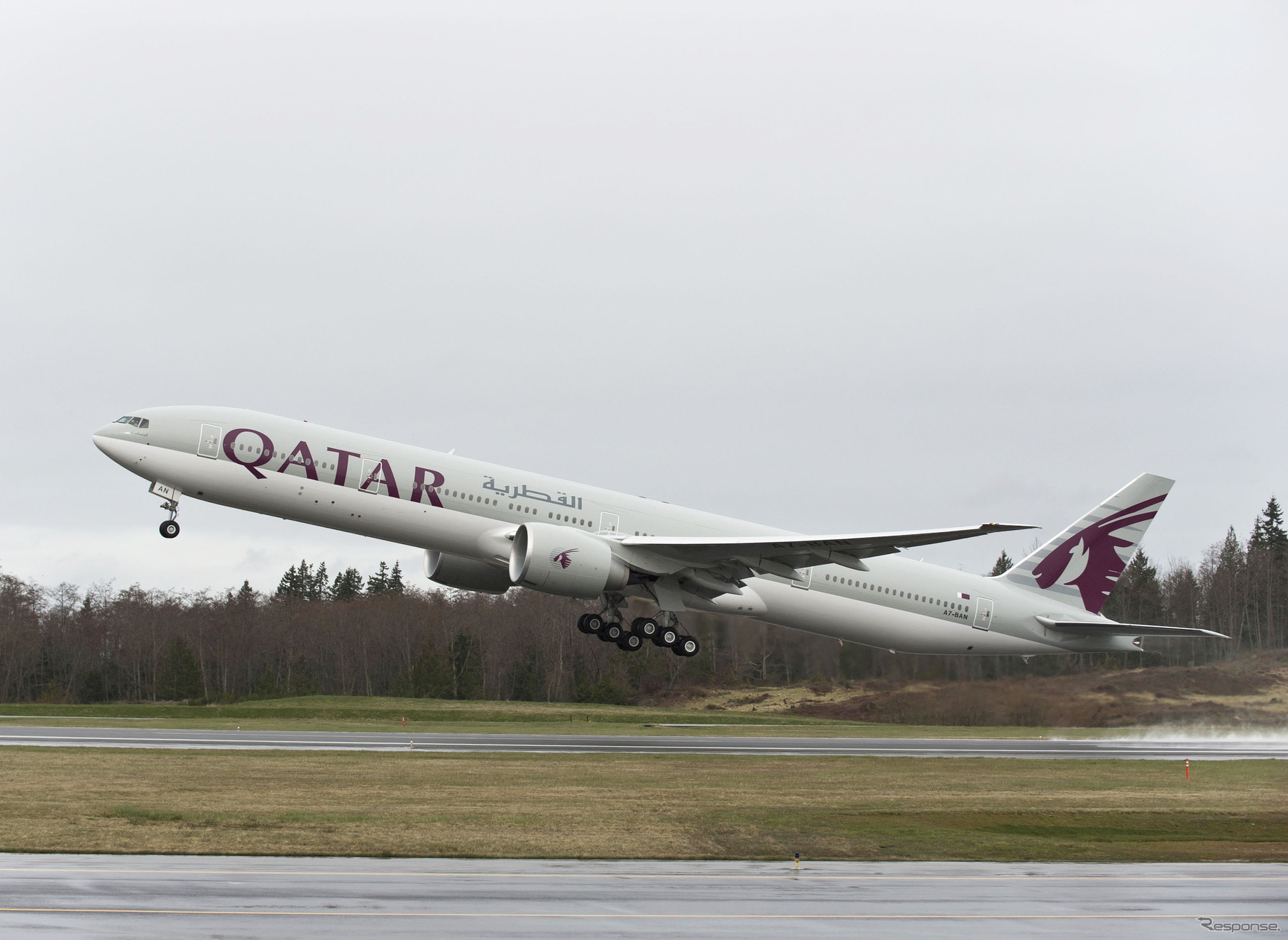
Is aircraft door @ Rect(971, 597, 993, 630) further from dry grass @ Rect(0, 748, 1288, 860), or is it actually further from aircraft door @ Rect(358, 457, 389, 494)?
aircraft door @ Rect(358, 457, 389, 494)

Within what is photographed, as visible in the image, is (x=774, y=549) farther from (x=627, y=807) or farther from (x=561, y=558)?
(x=627, y=807)

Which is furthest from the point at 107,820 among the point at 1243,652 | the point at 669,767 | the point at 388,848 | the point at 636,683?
the point at 1243,652

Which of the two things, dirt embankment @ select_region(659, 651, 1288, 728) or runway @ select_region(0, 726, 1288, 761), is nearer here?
runway @ select_region(0, 726, 1288, 761)

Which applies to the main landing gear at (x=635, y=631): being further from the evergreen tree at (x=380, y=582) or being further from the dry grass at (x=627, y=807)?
the evergreen tree at (x=380, y=582)

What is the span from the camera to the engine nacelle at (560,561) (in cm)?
3300

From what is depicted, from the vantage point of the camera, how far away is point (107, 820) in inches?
845

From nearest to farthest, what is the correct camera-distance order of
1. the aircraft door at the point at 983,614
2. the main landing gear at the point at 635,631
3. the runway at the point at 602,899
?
the runway at the point at 602,899 → the main landing gear at the point at 635,631 → the aircraft door at the point at 983,614

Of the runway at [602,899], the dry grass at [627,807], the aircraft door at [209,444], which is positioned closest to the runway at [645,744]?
the dry grass at [627,807]

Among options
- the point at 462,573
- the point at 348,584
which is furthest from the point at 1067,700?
the point at 348,584

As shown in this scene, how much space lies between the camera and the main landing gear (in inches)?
1435

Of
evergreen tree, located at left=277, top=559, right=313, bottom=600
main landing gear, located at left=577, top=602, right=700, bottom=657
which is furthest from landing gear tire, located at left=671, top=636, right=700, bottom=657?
evergreen tree, located at left=277, top=559, right=313, bottom=600

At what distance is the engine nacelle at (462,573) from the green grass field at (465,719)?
8.98 meters

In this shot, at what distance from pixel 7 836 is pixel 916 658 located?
28.9m

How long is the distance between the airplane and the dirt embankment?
1.45m
